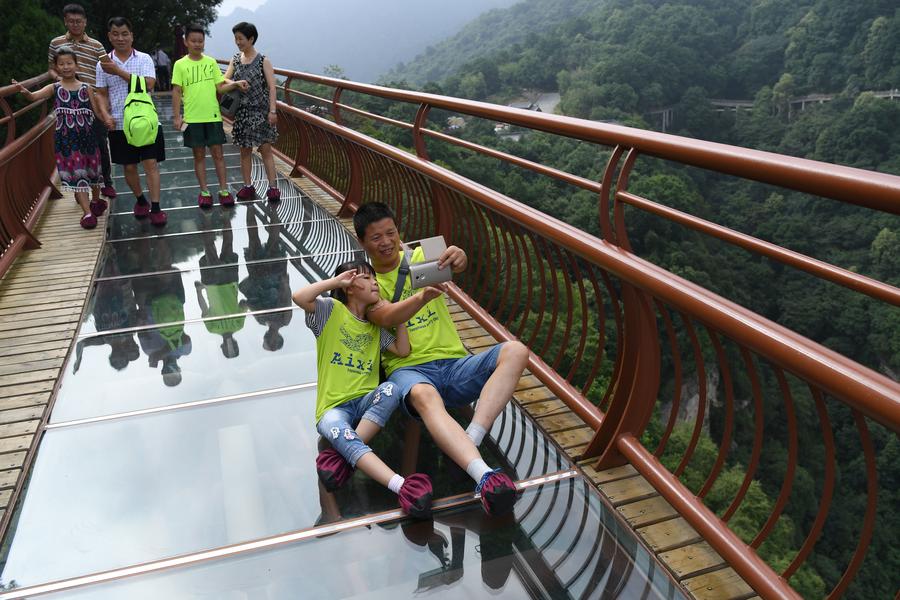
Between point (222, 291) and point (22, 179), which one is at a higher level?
point (22, 179)

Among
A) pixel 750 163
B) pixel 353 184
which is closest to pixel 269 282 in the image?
pixel 353 184

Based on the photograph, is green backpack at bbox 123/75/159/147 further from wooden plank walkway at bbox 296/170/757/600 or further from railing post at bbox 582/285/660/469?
railing post at bbox 582/285/660/469

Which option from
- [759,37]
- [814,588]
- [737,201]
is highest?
[759,37]

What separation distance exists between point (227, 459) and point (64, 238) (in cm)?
440

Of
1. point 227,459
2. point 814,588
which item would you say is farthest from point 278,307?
point 814,588

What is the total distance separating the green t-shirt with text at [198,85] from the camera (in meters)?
6.65

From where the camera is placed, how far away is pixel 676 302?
7.27 feet

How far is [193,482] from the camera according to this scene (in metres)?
2.96

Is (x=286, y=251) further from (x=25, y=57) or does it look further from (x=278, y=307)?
(x=25, y=57)

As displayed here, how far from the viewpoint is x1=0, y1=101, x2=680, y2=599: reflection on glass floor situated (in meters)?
2.41

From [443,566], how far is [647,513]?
29.4 inches

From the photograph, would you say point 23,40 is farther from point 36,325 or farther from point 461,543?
point 461,543

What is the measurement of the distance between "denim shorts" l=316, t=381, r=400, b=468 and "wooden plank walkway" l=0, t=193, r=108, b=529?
3.77 feet

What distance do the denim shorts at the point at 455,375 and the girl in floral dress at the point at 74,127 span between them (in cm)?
437
